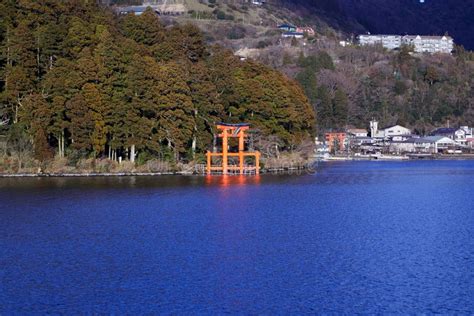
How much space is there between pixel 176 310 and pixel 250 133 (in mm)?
30009

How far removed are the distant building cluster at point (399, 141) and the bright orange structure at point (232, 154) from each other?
115 ft

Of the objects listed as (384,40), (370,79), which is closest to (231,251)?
(370,79)

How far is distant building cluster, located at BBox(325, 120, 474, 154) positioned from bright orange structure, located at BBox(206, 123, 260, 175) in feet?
115

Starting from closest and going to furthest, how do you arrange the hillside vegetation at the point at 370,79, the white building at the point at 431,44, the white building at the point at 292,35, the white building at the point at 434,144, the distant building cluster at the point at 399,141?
the distant building cluster at the point at 399,141, the white building at the point at 434,144, the hillside vegetation at the point at 370,79, the white building at the point at 292,35, the white building at the point at 431,44

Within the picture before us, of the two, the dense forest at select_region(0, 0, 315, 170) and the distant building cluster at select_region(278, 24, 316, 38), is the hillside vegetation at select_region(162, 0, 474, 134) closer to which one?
the distant building cluster at select_region(278, 24, 316, 38)

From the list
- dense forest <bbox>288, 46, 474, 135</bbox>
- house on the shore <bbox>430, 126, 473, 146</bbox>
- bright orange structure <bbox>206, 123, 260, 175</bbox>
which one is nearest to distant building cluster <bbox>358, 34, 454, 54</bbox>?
dense forest <bbox>288, 46, 474, 135</bbox>

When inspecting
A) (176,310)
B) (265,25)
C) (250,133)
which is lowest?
(176,310)

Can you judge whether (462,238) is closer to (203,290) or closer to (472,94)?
(203,290)

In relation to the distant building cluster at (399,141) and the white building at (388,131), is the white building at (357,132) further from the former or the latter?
the white building at (388,131)

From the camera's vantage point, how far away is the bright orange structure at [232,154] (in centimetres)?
4025

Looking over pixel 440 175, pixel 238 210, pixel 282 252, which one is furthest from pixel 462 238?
pixel 440 175

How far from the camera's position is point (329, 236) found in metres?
21.1

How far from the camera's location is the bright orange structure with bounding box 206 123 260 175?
40.2 meters

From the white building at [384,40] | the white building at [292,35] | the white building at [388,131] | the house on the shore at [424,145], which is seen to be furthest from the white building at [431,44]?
the house on the shore at [424,145]
